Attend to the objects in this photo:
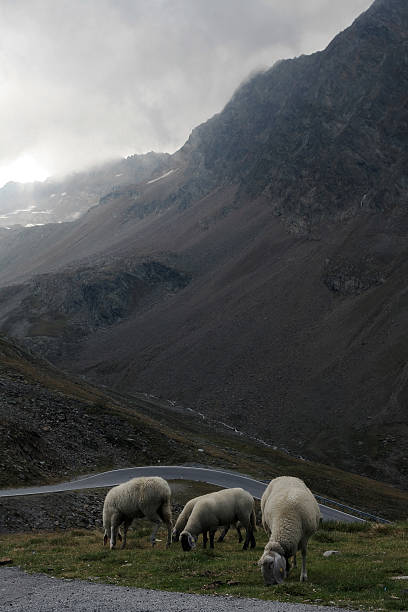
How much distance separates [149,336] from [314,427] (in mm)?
86398

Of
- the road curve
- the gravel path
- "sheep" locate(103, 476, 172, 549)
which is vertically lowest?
the road curve

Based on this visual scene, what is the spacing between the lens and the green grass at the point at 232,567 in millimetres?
12633

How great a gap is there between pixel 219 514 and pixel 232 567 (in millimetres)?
4632

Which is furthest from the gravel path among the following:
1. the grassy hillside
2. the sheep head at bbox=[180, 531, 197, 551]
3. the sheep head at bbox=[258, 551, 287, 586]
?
the grassy hillside

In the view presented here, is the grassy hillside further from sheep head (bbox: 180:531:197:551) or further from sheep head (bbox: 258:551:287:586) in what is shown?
sheep head (bbox: 258:551:287:586)

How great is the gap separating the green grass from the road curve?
50.8 feet

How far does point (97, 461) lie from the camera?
4566cm

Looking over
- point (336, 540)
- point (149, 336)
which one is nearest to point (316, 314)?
point (149, 336)

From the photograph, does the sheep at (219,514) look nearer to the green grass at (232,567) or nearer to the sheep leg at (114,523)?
the green grass at (232,567)

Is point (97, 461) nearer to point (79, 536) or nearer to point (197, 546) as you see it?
point (79, 536)

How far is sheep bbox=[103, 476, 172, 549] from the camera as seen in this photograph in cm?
2120

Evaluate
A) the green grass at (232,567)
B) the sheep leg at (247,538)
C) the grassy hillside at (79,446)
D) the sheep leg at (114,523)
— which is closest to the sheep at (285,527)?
the green grass at (232,567)

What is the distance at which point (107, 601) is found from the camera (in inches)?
480

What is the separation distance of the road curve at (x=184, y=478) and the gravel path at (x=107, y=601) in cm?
2383
